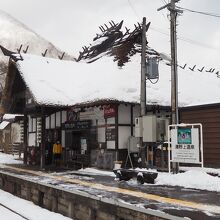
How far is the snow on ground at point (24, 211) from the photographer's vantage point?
1177 cm

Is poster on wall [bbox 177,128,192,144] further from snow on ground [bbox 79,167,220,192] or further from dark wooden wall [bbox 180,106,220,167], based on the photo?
dark wooden wall [bbox 180,106,220,167]

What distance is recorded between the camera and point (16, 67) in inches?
848

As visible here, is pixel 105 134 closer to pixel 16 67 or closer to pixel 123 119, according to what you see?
pixel 123 119

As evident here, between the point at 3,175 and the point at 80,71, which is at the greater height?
the point at 80,71

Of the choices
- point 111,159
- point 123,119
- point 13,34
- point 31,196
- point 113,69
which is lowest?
point 31,196

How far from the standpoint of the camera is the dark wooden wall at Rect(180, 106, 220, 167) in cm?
1577

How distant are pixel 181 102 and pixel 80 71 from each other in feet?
25.1

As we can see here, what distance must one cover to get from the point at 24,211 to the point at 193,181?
5.33 metres

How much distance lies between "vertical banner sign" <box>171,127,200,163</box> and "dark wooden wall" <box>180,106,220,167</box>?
109 inches

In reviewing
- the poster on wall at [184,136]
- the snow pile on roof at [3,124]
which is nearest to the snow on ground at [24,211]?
the poster on wall at [184,136]

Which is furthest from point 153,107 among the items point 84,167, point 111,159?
point 84,167

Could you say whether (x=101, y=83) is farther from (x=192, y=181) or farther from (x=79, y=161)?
(x=192, y=181)

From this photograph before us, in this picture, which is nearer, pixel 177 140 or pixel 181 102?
pixel 177 140

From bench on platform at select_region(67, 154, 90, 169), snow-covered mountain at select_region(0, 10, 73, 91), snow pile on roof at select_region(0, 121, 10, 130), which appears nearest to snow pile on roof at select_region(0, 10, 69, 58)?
snow-covered mountain at select_region(0, 10, 73, 91)
